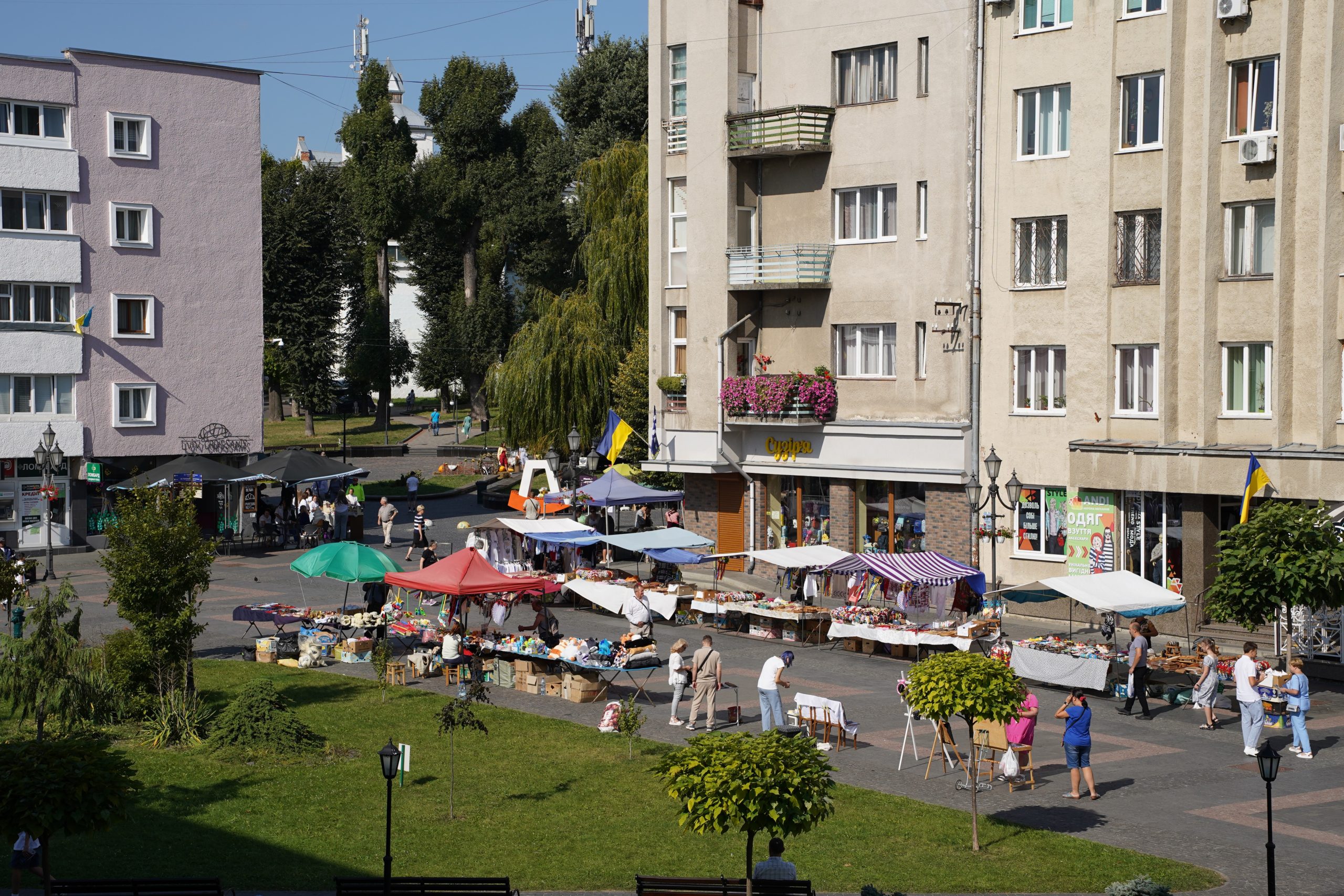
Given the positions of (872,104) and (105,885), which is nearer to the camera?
(105,885)

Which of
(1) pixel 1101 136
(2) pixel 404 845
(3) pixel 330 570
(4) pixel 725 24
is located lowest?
(2) pixel 404 845

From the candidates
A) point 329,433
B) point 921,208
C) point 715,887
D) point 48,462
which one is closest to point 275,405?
point 329,433

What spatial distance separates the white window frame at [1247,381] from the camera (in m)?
33.3

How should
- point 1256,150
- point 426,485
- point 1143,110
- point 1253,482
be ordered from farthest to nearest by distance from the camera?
point 426,485, point 1143,110, point 1256,150, point 1253,482

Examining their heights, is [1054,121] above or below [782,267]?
above

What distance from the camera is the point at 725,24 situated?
43531 millimetres

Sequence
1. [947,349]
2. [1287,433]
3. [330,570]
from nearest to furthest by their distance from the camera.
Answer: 1. [330,570]
2. [1287,433]
3. [947,349]

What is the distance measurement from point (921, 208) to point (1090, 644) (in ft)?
52.2

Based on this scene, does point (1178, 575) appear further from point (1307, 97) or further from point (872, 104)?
point (872, 104)

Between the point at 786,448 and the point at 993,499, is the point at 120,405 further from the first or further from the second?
the point at 993,499

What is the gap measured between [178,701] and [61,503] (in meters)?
30.7

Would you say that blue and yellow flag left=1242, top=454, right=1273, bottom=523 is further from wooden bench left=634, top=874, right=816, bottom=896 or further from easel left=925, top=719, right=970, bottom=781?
wooden bench left=634, top=874, right=816, bottom=896

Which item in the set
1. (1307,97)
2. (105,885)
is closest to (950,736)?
(105,885)

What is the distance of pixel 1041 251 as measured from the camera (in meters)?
37.9
